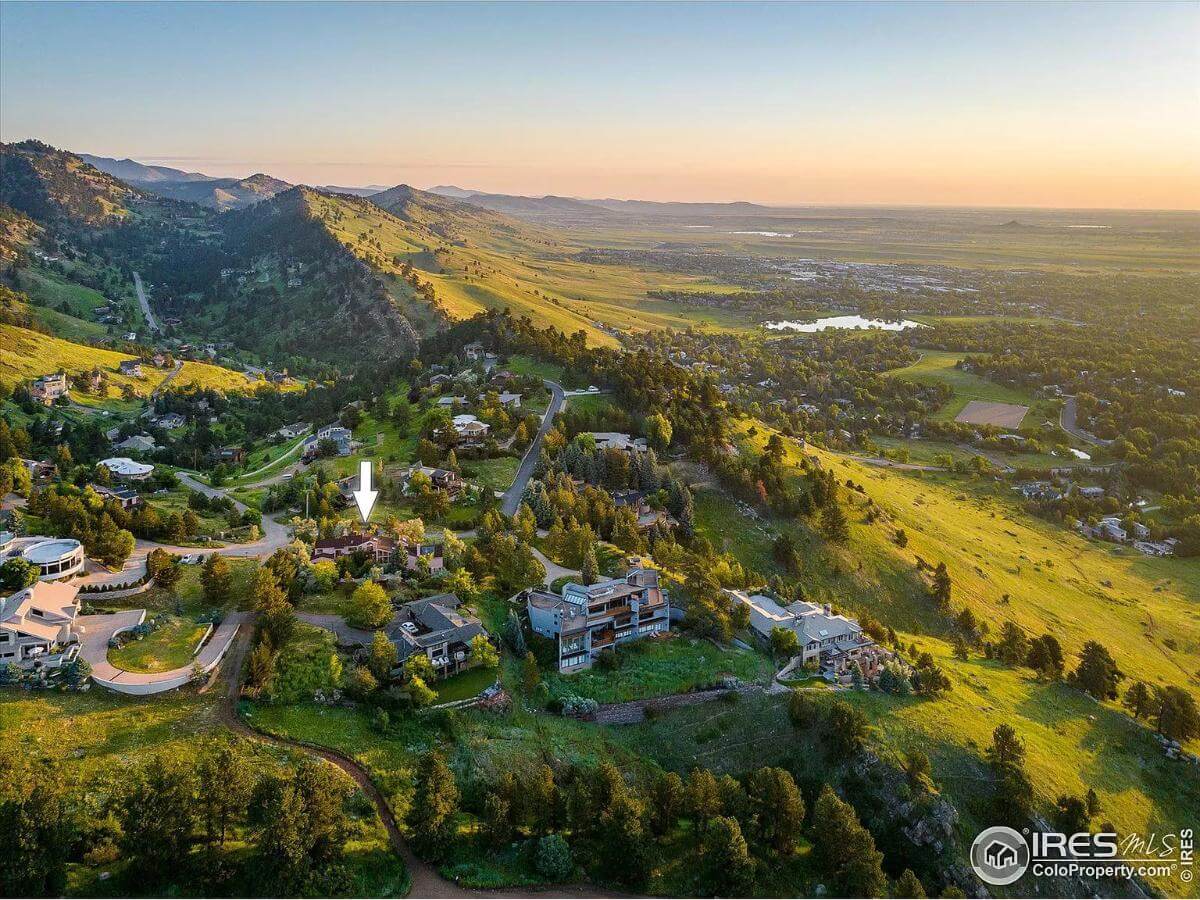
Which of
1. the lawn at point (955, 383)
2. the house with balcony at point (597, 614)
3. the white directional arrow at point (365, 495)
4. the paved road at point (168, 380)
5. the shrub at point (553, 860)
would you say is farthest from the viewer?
the lawn at point (955, 383)

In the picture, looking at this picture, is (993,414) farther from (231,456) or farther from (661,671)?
(231,456)

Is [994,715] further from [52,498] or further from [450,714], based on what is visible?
[52,498]

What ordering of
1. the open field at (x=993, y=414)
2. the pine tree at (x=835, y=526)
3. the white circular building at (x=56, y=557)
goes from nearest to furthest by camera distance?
the white circular building at (x=56, y=557), the pine tree at (x=835, y=526), the open field at (x=993, y=414)

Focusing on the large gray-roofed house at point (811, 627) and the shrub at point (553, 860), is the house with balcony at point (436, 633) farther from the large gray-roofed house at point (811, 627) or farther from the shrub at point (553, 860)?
the large gray-roofed house at point (811, 627)

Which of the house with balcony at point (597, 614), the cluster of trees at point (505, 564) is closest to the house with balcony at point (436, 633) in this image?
the house with balcony at point (597, 614)

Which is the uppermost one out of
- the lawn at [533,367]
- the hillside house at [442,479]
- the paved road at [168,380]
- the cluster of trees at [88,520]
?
the lawn at [533,367]

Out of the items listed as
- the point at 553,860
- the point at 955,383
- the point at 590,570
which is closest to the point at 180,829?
the point at 553,860

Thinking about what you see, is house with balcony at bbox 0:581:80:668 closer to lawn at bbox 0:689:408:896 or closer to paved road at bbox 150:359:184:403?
lawn at bbox 0:689:408:896
